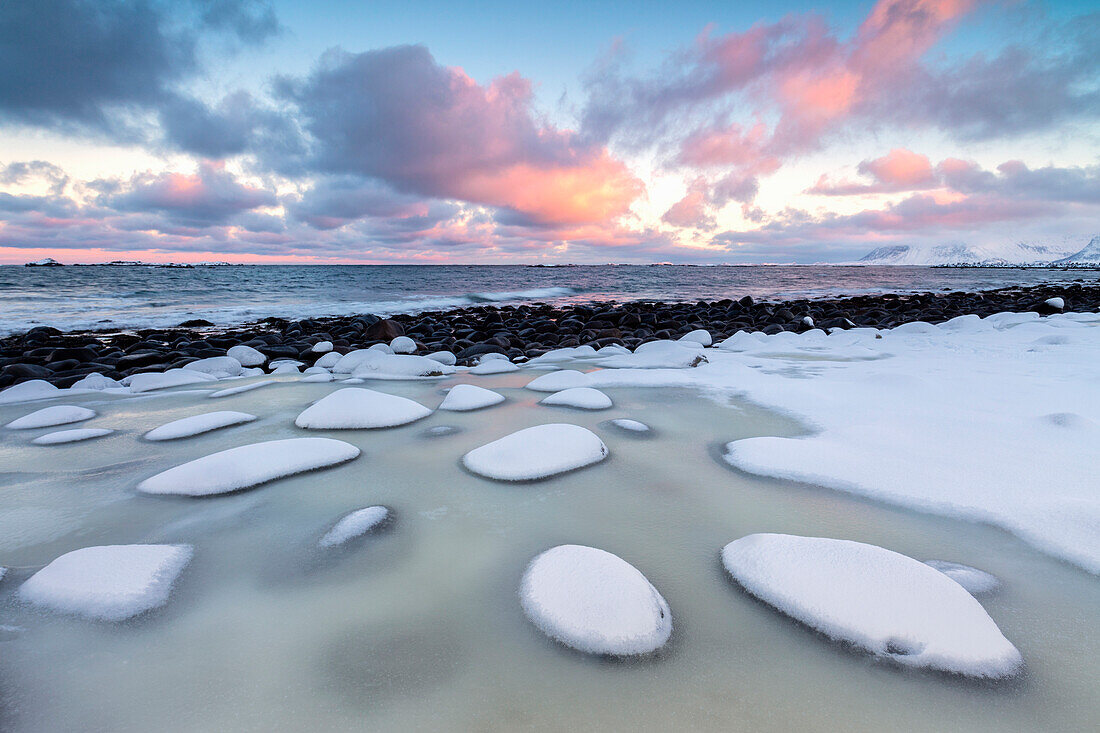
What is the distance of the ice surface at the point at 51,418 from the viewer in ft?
8.57

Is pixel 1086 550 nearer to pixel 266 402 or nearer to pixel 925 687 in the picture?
pixel 925 687

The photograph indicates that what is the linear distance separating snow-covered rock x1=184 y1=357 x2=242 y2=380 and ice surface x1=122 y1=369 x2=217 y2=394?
561 mm

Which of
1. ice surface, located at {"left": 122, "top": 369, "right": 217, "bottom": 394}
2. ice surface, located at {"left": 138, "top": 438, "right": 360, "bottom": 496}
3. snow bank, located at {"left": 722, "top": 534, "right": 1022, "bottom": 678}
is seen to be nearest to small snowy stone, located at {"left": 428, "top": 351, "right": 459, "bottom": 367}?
ice surface, located at {"left": 122, "top": 369, "right": 217, "bottom": 394}

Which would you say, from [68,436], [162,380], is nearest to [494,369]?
[162,380]

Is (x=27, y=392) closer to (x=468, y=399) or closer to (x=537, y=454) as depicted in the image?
(x=468, y=399)

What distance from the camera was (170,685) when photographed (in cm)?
89

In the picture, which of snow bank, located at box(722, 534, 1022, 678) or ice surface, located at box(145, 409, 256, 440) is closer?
snow bank, located at box(722, 534, 1022, 678)

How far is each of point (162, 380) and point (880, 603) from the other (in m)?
4.68

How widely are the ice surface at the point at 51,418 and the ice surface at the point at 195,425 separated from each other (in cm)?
63

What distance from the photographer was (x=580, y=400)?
2.82 m

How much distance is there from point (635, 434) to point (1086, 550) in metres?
1.47

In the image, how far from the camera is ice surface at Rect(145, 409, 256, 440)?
7.77 feet

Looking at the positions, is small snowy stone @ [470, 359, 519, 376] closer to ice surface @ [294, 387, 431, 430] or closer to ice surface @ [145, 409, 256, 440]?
ice surface @ [294, 387, 431, 430]

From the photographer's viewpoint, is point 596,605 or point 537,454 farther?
point 537,454
